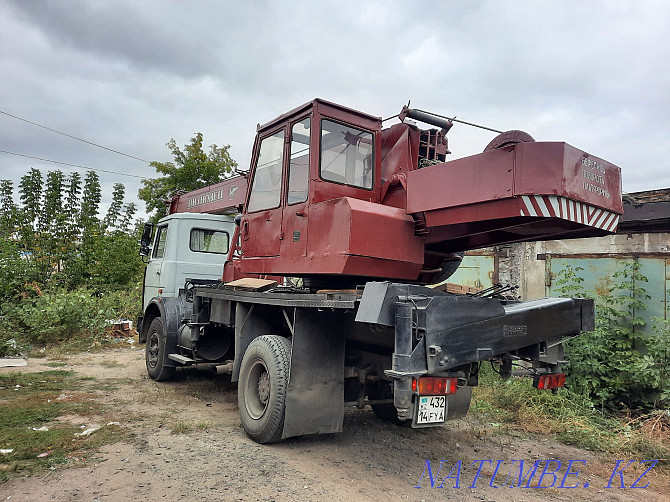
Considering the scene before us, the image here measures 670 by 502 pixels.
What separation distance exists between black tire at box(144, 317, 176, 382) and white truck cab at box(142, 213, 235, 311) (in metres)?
0.59

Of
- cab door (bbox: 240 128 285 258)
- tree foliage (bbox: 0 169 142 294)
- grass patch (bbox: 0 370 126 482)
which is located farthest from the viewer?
tree foliage (bbox: 0 169 142 294)

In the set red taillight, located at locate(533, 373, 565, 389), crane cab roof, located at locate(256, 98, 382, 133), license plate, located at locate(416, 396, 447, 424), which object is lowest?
license plate, located at locate(416, 396, 447, 424)

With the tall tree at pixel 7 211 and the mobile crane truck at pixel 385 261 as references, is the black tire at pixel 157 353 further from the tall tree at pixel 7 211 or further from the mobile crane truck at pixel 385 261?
the tall tree at pixel 7 211

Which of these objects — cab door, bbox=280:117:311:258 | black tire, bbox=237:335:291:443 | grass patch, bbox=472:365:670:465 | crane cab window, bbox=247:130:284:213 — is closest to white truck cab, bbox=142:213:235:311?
crane cab window, bbox=247:130:284:213

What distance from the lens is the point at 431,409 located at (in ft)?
11.2

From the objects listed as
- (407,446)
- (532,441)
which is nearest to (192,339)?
(407,446)

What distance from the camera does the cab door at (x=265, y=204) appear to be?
4.96m

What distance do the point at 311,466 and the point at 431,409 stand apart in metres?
1.30

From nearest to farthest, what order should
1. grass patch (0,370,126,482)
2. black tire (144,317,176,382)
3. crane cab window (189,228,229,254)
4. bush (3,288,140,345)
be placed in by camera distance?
grass patch (0,370,126,482), black tire (144,317,176,382), crane cab window (189,228,229,254), bush (3,288,140,345)

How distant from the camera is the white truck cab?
777cm

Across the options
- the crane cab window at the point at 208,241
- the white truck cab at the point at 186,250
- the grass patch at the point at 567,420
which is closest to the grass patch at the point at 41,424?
the white truck cab at the point at 186,250

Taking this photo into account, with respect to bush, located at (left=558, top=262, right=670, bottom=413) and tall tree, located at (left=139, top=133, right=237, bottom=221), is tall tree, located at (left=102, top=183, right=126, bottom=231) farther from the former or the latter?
bush, located at (left=558, top=262, right=670, bottom=413)

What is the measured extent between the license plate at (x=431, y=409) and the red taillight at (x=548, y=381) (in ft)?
3.87

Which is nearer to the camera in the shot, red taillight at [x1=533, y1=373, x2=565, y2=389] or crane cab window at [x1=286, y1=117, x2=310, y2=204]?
red taillight at [x1=533, y1=373, x2=565, y2=389]
